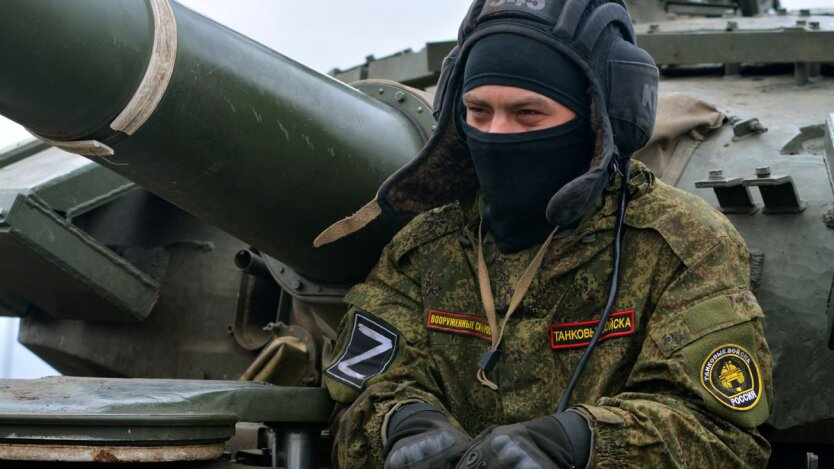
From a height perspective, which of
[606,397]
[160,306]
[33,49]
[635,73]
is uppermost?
[33,49]

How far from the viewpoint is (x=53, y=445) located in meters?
3.35

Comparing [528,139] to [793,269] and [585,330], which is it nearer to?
[585,330]

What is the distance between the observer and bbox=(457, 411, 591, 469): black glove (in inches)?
124

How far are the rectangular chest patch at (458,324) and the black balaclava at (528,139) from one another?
33 centimetres

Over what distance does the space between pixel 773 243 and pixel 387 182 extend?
4.22 feet

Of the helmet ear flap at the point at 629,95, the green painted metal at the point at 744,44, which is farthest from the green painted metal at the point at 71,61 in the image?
the green painted metal at the point at 744,44

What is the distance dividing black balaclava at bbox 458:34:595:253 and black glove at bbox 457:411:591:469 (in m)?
0.76

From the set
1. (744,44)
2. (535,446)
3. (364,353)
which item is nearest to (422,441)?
(535,446)

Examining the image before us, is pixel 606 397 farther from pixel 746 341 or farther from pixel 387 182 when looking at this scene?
pixel 387 182

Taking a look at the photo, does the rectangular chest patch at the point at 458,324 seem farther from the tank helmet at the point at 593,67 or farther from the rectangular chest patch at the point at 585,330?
the tank helmet at the point at 593,67

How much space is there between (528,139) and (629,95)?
313mm

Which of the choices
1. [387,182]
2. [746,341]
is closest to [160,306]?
[387,182]

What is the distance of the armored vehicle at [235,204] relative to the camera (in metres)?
3.53

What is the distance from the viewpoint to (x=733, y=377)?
351 cm
